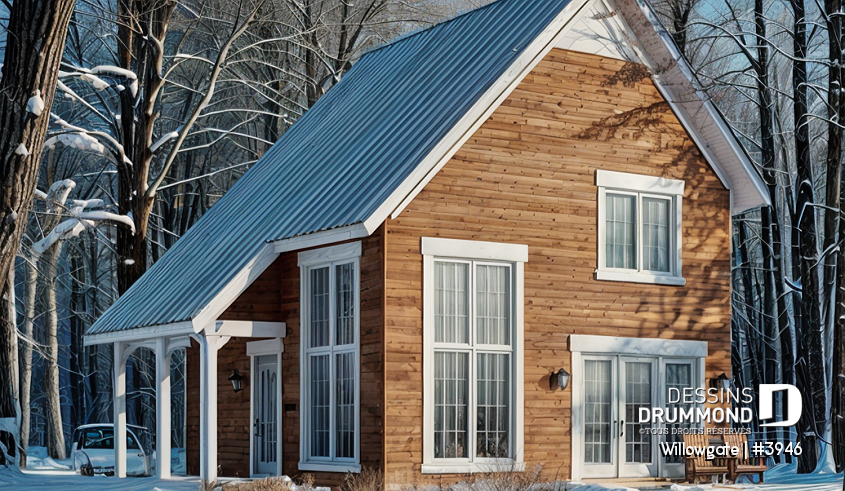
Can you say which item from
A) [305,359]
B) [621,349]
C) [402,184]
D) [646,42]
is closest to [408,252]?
[402,184]

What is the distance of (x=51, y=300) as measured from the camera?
35.4 m

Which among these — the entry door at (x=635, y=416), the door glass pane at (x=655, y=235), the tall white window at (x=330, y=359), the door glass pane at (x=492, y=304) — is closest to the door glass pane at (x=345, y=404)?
the tall white window at (x=330, y=359)

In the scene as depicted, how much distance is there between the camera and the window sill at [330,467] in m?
16.3

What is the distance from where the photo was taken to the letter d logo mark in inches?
824

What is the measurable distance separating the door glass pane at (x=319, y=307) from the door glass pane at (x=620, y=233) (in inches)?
181

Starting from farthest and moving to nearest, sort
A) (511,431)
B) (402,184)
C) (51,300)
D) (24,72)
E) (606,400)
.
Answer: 1. (51,300)
2. (606,400)
3. (511,431)
4. (402,184)
5. (24,72)

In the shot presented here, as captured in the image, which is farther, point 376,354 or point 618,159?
point 618,159

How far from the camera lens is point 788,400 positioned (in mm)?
23547

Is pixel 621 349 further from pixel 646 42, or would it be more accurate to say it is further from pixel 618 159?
pixel 646 42

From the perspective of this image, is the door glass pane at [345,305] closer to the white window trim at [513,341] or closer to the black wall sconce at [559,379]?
the white window trim at [513,341]

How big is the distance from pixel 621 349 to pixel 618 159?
3.09m

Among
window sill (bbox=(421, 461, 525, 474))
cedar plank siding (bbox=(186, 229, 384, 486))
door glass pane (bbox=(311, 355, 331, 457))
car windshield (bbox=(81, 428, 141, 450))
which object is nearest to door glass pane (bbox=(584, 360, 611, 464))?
window sill (bbox=(421, 461, 525, 474))

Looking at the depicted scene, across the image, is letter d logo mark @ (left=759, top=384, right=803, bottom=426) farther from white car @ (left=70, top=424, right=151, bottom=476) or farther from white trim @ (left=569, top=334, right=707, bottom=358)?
white car @ (left=70, top=424, right=151, bottom=476)

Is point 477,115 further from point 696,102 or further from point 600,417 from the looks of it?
point 600,417
